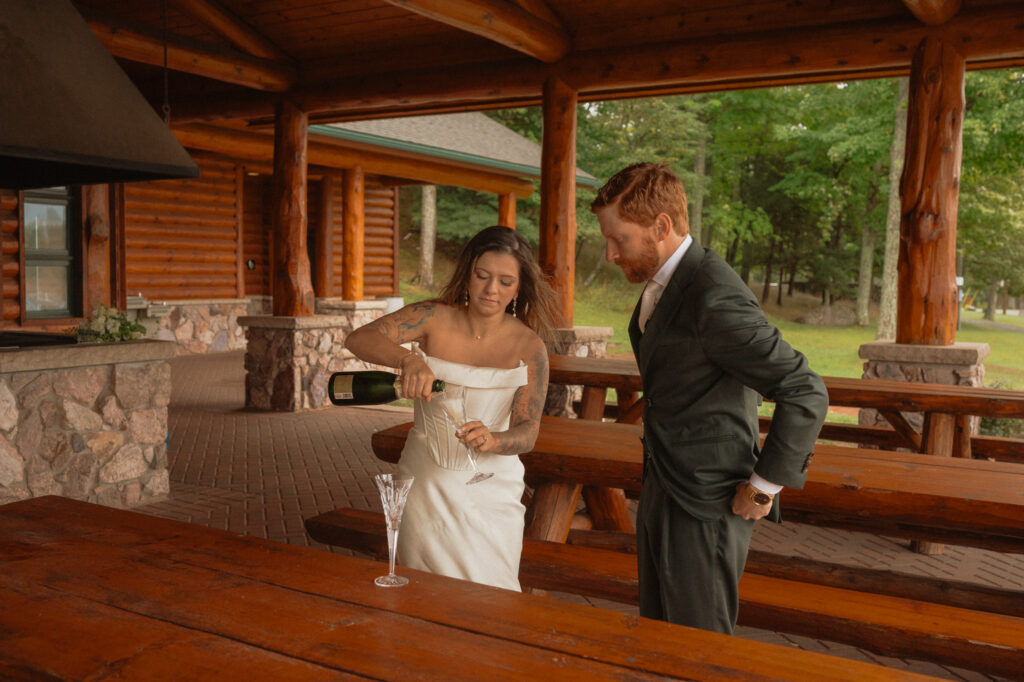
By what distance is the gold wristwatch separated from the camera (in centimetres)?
213

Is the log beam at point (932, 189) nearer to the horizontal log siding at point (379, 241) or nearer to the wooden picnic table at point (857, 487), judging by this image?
the wooden picnic table at point (857, 487)

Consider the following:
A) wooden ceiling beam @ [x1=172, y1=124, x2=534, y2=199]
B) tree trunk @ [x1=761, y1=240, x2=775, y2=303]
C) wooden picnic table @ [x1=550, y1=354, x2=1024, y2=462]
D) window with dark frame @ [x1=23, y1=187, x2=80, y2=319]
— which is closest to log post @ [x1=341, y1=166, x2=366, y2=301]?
wooden ceiling beam @ [x1=172, y1=124, x2=534, y2=199]

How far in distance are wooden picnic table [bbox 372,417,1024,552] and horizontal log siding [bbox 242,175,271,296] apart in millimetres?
14142

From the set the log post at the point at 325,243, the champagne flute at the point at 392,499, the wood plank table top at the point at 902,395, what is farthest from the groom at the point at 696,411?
the log post at the point at 325,243

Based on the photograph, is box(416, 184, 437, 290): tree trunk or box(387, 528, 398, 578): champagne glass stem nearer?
box(387, 528, 398, 578): champagne glass stem

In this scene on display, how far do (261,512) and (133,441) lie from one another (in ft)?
3.28

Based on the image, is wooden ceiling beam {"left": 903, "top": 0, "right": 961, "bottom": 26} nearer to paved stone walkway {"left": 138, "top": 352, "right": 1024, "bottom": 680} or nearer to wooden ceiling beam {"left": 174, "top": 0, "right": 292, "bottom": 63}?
paved stone walkway {"left": 138, "top": 352, "right": 1024, "bottom": 680}

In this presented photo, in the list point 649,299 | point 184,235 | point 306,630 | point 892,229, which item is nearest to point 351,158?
point 184,235

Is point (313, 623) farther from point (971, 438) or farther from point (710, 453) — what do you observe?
point (971, 438)

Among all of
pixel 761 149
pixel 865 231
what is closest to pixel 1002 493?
pixel 865 231

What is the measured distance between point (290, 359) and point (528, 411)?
7.18m

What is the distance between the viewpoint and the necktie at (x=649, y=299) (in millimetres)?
2283

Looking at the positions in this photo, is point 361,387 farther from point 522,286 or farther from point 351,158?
point 351,158

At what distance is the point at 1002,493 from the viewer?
3020 mm
